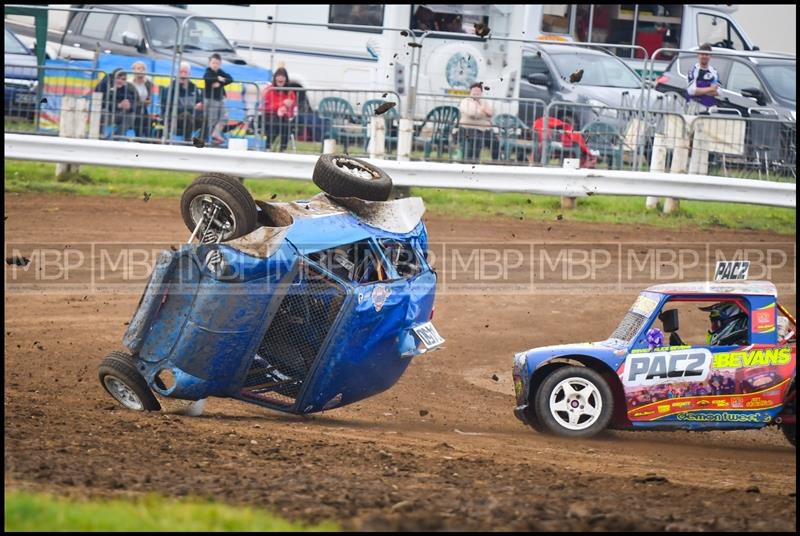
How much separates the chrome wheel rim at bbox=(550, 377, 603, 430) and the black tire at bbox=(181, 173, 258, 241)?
2679 millimetres

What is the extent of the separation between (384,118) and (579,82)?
4090 millimetres

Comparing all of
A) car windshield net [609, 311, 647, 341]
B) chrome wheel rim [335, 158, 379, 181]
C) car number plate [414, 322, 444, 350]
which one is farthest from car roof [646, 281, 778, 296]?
chrome wheel rim [335, 158, 379, 181]

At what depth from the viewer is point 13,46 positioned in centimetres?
2081

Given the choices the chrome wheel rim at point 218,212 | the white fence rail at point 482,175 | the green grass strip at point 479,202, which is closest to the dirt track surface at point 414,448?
the chrome wheel rim at point 218,212

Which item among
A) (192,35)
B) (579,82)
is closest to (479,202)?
(579,82)

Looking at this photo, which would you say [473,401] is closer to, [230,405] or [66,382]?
[230,405]

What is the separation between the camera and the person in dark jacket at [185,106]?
16172 mm

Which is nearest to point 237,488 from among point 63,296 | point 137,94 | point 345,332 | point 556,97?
point 345,332

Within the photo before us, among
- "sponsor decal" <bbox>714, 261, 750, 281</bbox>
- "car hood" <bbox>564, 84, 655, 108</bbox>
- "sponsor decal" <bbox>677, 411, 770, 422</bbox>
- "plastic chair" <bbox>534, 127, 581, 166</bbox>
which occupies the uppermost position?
"car hood" <bbox>564, 84, 655, 108</bbox>

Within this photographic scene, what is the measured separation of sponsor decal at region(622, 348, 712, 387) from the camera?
873 centimetres

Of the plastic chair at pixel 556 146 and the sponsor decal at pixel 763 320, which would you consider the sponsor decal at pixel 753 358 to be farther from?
the plastic chair at pixel 556 146

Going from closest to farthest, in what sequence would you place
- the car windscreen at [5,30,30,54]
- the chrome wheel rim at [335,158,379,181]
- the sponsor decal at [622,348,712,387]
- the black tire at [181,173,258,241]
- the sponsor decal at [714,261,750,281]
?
the black tire at [181,173,258,241], the sponsor decal at [622,348,712,387], the sponsor decal at [714,261,750,281], the chrome wheel rim at [335,158,379,181], the car windscreen at [5,30,30,54]

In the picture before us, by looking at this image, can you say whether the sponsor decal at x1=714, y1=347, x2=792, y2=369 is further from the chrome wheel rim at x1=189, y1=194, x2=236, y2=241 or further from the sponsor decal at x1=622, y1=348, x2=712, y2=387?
the chrome wheel rim at x1=189, y1=194, x2=236, y2=241

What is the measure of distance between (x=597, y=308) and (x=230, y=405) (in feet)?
15.8
